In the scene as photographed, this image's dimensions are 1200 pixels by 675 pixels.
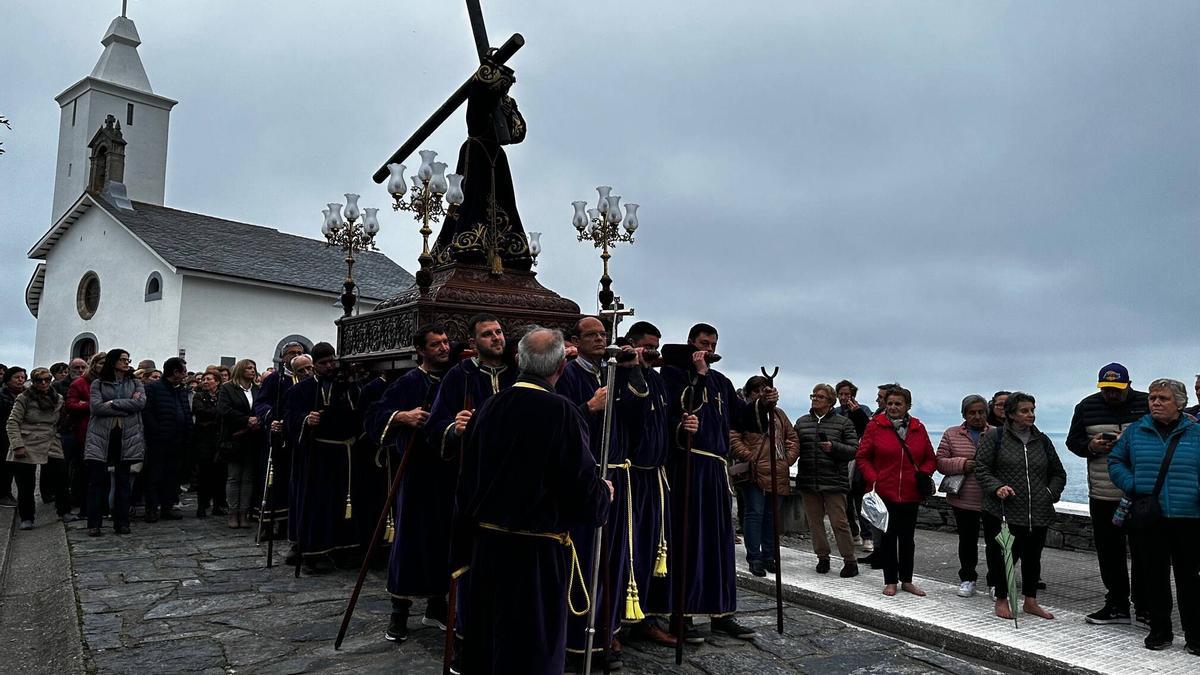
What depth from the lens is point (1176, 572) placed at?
558 cm

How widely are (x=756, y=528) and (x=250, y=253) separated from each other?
78.4ft

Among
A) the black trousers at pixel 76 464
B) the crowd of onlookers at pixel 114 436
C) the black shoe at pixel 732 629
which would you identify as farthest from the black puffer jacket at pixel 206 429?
the black shoe at pixel 732 629

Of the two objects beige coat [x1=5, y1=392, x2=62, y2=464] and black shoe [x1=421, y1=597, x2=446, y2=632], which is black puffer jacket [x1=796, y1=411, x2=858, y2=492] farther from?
beige coat [x1=5, y1=392, x2=62, y2=464]

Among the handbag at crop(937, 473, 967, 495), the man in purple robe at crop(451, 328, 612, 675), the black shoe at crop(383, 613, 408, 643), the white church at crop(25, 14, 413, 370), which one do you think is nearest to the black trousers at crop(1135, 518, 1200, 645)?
the handbag at crop(937, 473, 967, 495)

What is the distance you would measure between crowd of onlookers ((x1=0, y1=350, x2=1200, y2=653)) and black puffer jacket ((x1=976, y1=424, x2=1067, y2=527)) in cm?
1

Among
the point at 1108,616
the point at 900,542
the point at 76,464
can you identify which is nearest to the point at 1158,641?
the point at 1108,616

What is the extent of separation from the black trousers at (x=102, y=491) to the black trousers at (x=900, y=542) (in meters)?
8.02

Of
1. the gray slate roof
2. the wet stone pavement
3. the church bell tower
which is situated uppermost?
the church bell tower

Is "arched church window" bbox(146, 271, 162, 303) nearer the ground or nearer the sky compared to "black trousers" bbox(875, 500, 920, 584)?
nearer the sky

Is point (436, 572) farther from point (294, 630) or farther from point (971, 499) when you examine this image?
point (971, 499)

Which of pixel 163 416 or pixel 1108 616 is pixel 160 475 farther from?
pixel 1108 616

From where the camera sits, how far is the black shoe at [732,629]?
18.4ft

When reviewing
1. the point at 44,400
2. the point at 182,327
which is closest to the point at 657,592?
the point at 44,400

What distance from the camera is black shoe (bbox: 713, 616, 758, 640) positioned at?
561 centimetres
